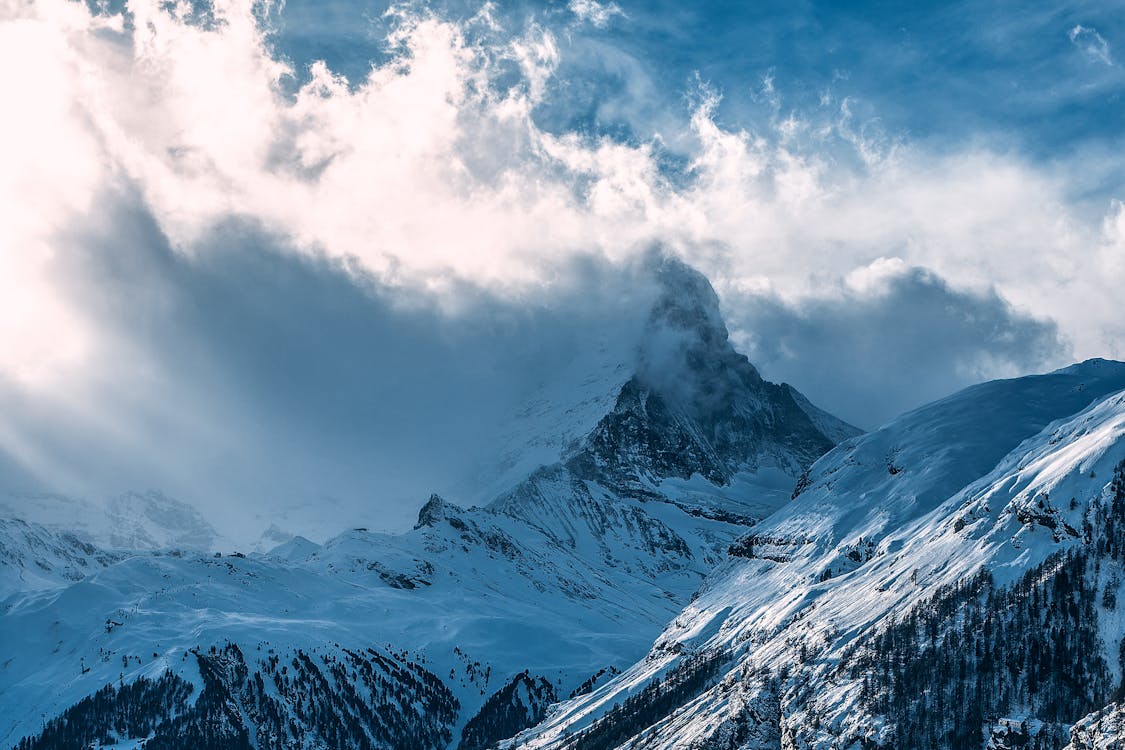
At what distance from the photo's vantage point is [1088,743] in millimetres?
190000
